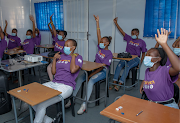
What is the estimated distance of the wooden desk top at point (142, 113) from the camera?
1.22 m

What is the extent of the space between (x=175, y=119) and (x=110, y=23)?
376 centimetres

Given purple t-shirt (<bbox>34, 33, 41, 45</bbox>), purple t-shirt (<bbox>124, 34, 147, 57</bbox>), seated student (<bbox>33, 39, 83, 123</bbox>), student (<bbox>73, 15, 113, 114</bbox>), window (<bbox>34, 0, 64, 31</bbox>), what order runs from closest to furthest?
seated student (<bbox>33, 39, 83, 123</bbox>) < student (<bbox>73, 15, 113, 114</bbox>) < purple t-shirt (<bbox>124, 34, 147, 57</bbox>) < window (<bbox>34, 0, 64, 31</bbox>) < purple t-shirt (<bbox>34, 33, 41, 45</bbox>)

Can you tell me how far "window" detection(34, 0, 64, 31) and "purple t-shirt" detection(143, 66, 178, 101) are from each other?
15.9ft

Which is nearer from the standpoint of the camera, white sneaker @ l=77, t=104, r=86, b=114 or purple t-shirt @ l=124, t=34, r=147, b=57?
white sneaker @ l=77, t=104, r=86, b=114

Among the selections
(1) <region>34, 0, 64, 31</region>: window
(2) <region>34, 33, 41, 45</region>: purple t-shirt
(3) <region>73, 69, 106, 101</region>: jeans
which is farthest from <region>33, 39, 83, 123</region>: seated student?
(2) <region>34, 33, 41, 45</region>: purple t-shirt

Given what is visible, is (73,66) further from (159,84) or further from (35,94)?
(159,84)

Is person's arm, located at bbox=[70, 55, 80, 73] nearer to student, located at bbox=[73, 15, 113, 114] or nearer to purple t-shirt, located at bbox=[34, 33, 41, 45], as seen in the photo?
student, located at bbox=[73, 15, 113, 114]

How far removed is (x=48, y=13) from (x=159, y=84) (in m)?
5.71

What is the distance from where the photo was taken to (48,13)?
6305mm

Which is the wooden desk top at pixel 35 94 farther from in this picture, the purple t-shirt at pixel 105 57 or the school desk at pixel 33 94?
the purple t-shirt at pixel 105 57

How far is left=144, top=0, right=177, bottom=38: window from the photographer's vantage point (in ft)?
11.9

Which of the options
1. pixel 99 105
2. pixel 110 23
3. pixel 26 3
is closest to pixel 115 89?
pixel 99 105

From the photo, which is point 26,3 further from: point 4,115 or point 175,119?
point 175,119

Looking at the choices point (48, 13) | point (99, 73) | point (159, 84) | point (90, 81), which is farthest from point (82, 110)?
point (48, 13)
